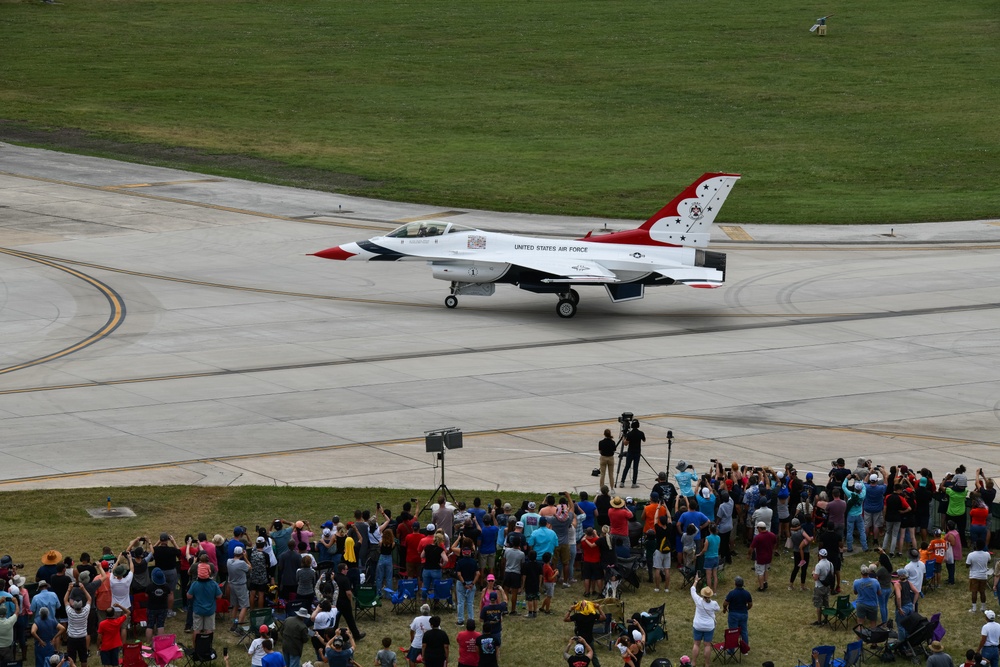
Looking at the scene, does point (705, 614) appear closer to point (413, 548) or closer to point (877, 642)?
point (877, 642)

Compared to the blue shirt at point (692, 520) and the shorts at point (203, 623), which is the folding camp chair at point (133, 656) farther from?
the blue shirt at point (692, 520)

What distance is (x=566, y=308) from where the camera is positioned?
44.4 metres

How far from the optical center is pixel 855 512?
2569 cm

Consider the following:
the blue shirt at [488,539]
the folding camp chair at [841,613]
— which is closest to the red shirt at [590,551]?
the blue shirt at [488,539]

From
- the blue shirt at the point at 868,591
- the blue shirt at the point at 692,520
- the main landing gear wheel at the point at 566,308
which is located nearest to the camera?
the blue shirt at the point at 868,591

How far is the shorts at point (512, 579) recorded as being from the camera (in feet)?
74.0

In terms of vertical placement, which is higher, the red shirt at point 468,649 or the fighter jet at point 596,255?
the fighter jet at point 596,255

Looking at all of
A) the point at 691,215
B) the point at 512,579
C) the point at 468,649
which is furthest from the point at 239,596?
the point at 691,215

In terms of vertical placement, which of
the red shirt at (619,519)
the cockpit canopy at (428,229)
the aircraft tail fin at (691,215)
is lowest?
the red shirt at (619,519)

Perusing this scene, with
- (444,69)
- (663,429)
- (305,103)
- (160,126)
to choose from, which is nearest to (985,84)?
(444,69)

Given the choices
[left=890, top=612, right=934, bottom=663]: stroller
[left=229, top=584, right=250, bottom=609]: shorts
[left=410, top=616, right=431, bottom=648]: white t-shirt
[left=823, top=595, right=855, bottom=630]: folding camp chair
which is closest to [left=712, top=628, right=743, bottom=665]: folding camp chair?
[left=823, top=595, right=855, bottom=630]: folding camp chair

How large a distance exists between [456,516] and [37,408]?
48.6ft

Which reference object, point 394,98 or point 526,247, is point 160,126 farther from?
point 526,247

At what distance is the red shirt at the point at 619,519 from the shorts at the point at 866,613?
4093mm
